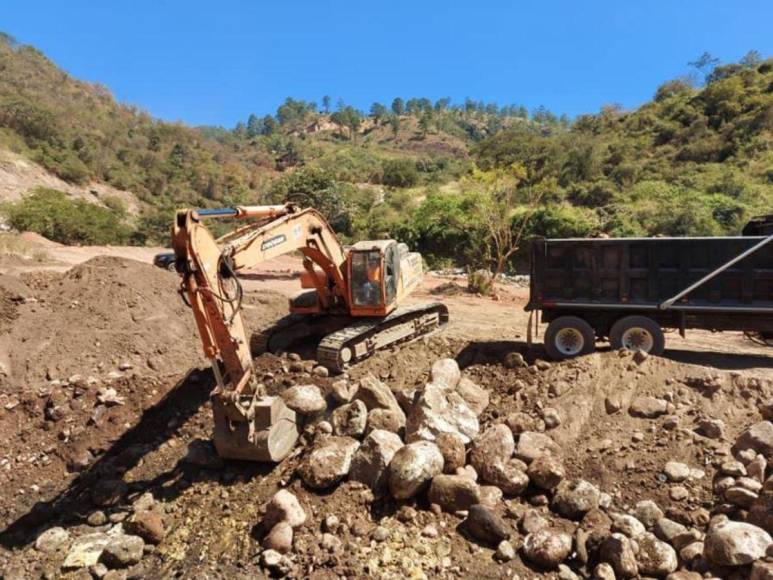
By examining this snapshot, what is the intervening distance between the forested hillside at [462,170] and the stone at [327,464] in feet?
21.9

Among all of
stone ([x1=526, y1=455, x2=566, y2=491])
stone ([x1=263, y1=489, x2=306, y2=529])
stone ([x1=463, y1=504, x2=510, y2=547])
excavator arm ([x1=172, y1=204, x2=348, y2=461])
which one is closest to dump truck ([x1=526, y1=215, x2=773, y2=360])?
stone ([x1=526, y1=455, x2=566, y2=491])

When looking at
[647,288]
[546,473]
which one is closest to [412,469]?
[546,473]

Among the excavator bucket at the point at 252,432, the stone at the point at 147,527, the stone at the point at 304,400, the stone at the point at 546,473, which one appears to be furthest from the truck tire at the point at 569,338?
the stone at the point at 147,527

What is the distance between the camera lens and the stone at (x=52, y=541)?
5094mm

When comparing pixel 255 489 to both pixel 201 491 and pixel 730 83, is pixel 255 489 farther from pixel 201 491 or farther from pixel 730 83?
pixel 730 83

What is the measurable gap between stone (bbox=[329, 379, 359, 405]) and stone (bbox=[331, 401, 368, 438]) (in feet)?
1.08

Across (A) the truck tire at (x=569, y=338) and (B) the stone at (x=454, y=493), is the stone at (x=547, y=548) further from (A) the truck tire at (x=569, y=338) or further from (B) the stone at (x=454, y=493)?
(A) the truck tire at (x=569, y=338)

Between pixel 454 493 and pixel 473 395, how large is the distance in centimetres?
204

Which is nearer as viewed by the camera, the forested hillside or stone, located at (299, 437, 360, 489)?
stone, located at (299, 437, 360, 489)

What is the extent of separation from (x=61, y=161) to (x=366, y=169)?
29.0 meters

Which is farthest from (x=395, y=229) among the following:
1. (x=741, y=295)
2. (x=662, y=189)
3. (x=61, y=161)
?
(x=61, y=161)

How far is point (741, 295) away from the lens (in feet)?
25.7

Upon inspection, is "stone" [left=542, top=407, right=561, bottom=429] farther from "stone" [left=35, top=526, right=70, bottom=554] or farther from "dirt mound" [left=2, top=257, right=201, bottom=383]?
"dirt mound" [left=2, top=257, right=201, bottom=383]

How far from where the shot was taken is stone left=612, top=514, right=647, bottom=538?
4727mm
